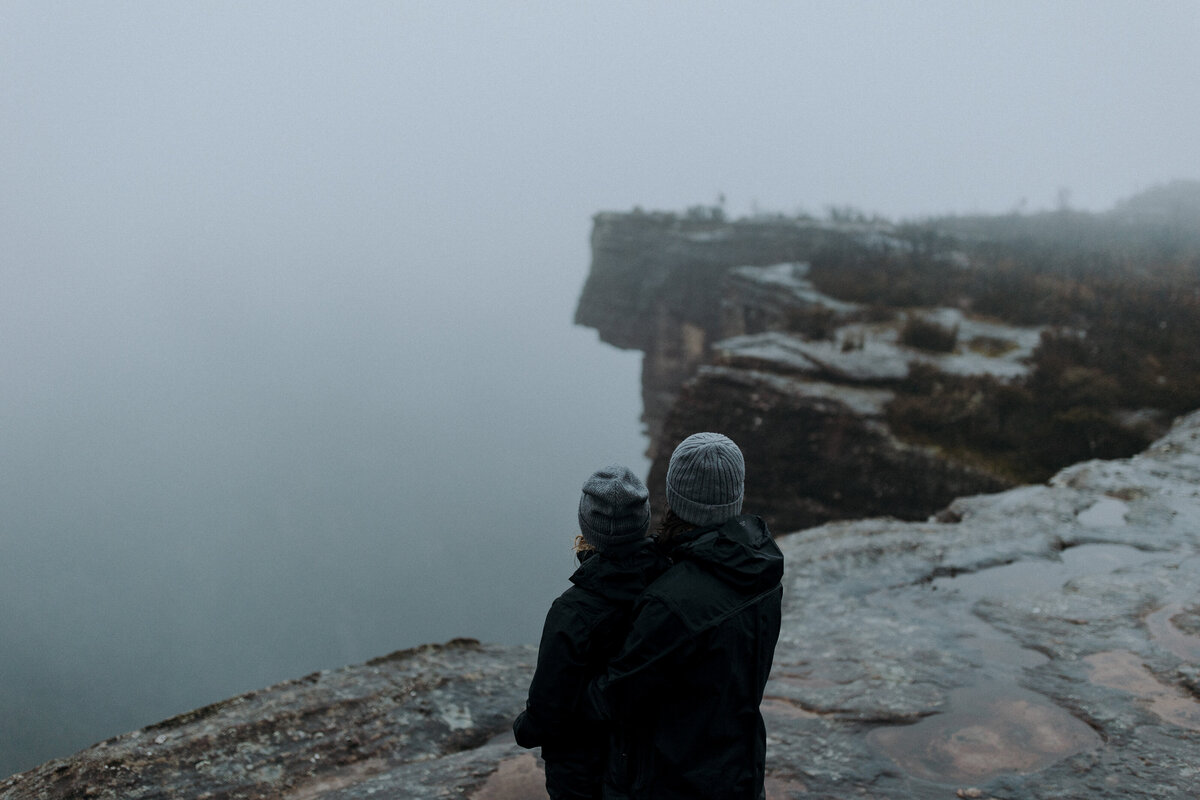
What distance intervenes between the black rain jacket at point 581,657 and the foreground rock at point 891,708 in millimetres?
1536

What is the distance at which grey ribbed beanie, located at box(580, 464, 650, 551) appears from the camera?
77.8 inches

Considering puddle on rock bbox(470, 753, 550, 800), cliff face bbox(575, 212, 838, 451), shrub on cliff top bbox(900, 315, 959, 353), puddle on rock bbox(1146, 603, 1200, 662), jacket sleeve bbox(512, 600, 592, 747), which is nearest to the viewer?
jacket sleeve bbox(512, 600, 592, 747)

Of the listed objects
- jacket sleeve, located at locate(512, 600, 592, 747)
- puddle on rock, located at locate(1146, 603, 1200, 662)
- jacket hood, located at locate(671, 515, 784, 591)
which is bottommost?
puddle on rock, located at locate(1146, 603, 1200, 662)

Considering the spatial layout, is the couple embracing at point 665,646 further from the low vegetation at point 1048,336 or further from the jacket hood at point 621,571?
the low vegetation at point 1048,336

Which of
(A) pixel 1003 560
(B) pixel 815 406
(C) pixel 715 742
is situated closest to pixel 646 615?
(C) pixel 715 742

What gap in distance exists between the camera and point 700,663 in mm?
1866

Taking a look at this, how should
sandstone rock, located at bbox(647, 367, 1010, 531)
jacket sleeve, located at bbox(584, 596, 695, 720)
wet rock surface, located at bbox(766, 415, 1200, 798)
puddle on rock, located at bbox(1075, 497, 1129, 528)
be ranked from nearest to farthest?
1. jacket sleeve, located at bbox(584, 596, 695, 720)
2. wet rock surface, located at bbox(766, 415, 1200, 798)
3. puddle on rock, located at bbox(1075, 497, 1129, 528)
4. sandstone rock, located at bbox(647, 367, 1010, 531)

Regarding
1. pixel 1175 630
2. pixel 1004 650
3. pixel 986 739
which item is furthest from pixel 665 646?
pixel 1175 630

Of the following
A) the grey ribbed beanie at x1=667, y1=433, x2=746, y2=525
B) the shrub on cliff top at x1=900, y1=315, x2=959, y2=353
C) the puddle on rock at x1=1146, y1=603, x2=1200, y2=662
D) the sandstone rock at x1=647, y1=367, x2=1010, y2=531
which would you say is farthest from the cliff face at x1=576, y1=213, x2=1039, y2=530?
the grey ribbed beanie at x1=667, y1=433, x2=746, y2=525

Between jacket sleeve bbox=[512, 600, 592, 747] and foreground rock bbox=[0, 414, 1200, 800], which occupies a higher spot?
jacket sleeve bbox=[512, 600, 592, 747]

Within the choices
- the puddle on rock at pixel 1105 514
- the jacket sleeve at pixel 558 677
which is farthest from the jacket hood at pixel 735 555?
the puddle on rock at pixel 1105 514

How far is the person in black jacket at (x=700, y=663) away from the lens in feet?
5.98

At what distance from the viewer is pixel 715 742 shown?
1.92m

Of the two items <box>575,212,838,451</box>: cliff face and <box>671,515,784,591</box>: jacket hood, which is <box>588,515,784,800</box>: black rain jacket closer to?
<box>671,515,784,591</box>: jacket hood
